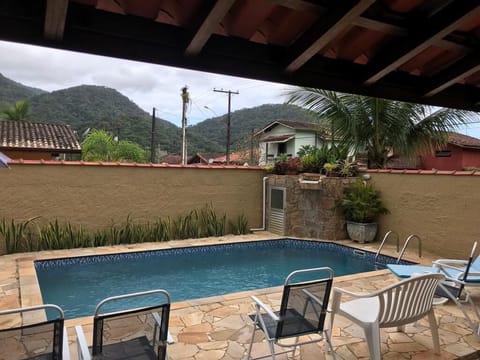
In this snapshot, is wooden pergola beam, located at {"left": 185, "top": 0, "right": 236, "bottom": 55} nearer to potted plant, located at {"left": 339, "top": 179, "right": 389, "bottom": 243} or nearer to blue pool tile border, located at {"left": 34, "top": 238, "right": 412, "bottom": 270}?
blue pool tile border, located at {"left": 34, "top": 238, "right": 412, "bottom": 270}

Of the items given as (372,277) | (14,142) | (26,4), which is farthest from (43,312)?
(14,142)

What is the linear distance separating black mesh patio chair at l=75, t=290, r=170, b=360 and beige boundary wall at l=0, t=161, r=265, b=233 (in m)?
6.80

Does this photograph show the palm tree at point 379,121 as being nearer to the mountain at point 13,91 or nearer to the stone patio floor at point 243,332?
the stone patio floor at point 243,332

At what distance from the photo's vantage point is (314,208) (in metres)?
10.6

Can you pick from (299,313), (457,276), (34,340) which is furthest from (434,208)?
(34,340)

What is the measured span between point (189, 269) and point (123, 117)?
27635 millimetres

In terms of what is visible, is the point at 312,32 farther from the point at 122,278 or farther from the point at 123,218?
the point at 123,218

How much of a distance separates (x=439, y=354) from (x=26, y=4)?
470 centimetres

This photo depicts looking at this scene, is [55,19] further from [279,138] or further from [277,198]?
[279,138]

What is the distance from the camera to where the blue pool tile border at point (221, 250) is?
25.7 feet

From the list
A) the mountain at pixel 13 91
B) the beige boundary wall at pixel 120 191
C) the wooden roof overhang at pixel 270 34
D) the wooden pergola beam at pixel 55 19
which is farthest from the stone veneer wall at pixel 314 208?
the mountain at pixel 13 91

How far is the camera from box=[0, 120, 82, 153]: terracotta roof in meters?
16.3

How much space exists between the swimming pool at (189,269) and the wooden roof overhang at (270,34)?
181 inches

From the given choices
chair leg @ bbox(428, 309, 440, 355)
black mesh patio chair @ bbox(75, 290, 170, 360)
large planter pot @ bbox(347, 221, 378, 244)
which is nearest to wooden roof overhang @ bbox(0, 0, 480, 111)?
black mesh patio chair @ bbox(75, 290, 170, 360)
